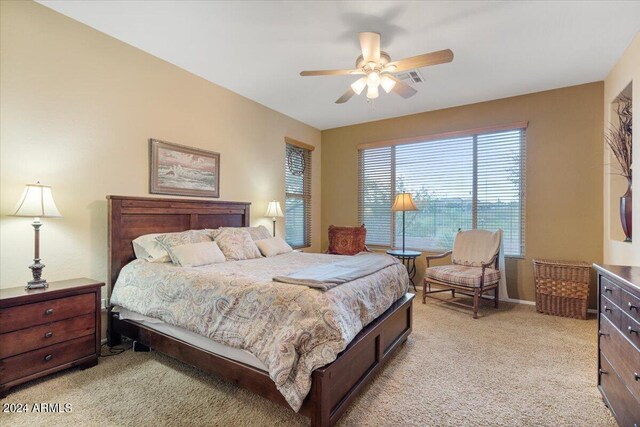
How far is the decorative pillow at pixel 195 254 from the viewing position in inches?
104

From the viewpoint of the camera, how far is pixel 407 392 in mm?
2076

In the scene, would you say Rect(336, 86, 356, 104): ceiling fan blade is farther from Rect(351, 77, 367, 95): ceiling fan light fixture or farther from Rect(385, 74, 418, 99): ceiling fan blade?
Rect(385, 74, 418, 99): ceiling fan blade

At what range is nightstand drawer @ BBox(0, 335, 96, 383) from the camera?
200cm

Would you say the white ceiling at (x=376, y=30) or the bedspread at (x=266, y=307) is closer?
the bedspread at (x=266, y=307)

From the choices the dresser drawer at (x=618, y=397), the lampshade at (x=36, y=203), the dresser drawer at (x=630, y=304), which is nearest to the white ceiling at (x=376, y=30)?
the lampshade at (x=36, y=203)

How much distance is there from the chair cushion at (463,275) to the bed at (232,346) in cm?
110

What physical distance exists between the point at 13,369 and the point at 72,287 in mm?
575

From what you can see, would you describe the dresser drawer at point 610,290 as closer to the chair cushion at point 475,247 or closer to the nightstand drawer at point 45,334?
the chair cushion at point 475,247

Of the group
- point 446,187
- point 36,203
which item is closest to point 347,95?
point 446,187

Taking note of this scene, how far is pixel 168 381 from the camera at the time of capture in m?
2.21

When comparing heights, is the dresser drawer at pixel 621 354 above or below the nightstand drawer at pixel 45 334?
above

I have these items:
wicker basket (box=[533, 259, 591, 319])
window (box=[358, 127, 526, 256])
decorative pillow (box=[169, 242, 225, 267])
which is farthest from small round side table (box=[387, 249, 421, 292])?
decorative pillow (box=[169, 242, 225, 267])

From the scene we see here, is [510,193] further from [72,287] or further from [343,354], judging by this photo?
[72,287]

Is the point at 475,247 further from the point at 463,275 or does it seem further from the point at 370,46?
the point at 370,46
